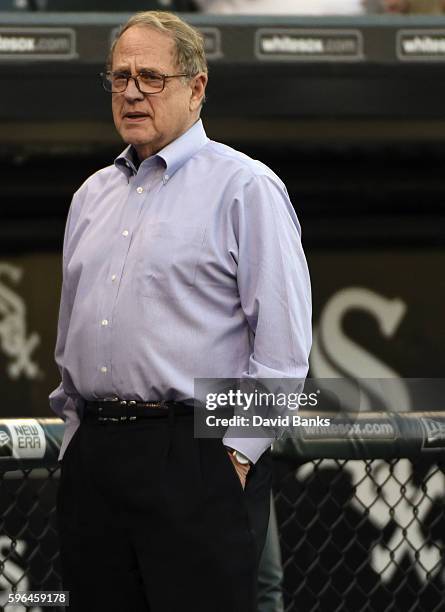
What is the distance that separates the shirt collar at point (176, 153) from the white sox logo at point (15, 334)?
122 inches

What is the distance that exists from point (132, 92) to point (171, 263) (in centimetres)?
33

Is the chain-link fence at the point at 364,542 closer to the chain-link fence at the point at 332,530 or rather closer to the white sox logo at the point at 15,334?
the chain-link fence at the point at 332,530

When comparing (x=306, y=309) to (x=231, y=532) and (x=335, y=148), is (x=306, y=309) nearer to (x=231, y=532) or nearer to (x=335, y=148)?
(x=231, y=532)

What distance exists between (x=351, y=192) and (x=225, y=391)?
3.34 metres

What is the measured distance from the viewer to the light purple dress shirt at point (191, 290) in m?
2.19

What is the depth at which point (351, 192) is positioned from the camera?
5.46 metres

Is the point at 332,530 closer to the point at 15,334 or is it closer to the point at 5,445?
the point at 5,445

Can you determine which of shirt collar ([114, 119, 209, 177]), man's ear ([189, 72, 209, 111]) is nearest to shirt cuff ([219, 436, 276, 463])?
shirt collar ([114, 119, 209, 177])

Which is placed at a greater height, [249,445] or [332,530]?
[249,445]

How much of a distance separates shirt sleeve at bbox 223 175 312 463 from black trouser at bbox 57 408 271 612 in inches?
3.1

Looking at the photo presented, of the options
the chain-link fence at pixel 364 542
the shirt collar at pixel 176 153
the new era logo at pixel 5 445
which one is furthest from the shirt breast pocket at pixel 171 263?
the chain-link fence at pixel 364 542

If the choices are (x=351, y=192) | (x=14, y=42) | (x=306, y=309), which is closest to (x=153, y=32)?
(x=306, y=309)

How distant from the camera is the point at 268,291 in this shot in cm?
219

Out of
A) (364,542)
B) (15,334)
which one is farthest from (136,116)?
(15,334)
